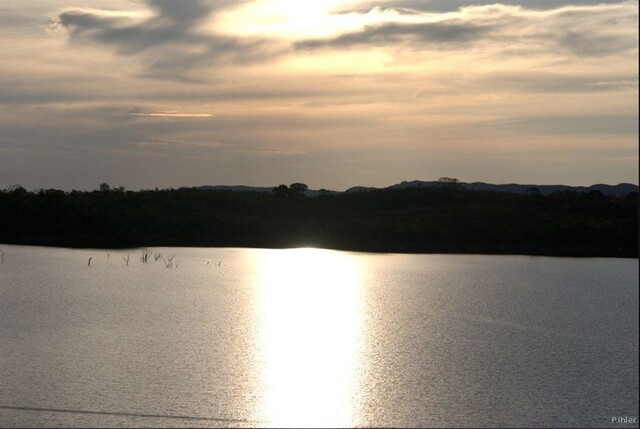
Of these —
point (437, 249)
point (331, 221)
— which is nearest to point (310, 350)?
point (437, 249)

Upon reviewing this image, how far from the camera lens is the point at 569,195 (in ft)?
192

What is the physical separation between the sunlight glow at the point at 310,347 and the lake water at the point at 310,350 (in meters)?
0.05

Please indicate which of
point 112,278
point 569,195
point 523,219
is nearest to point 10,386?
point 112,278

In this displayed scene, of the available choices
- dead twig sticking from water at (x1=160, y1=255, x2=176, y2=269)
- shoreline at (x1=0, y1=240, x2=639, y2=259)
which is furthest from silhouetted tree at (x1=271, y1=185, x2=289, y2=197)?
dead twig sticking from water at (x1=160, y1=255, x2=176, y2=269)

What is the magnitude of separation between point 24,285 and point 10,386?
584 inches

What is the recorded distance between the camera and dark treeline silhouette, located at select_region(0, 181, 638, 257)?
51094mm

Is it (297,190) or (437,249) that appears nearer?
(437,249)

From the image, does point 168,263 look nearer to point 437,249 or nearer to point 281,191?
point 437,249

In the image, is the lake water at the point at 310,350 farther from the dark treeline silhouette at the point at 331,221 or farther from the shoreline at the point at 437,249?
the dark treeline silhouette at the point at 331,221

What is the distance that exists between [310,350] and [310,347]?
Answer: 359mm

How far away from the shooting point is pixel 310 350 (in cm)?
1658

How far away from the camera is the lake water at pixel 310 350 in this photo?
38.6 ft

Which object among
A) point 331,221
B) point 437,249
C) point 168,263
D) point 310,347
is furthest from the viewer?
point 331,221

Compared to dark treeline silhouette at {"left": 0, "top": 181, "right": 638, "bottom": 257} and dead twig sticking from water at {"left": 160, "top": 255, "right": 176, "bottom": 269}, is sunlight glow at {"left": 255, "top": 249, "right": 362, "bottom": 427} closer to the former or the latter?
dead twig sticking from water at {"left": 160, "top": 255, "right": 176, "bottom": 269}
